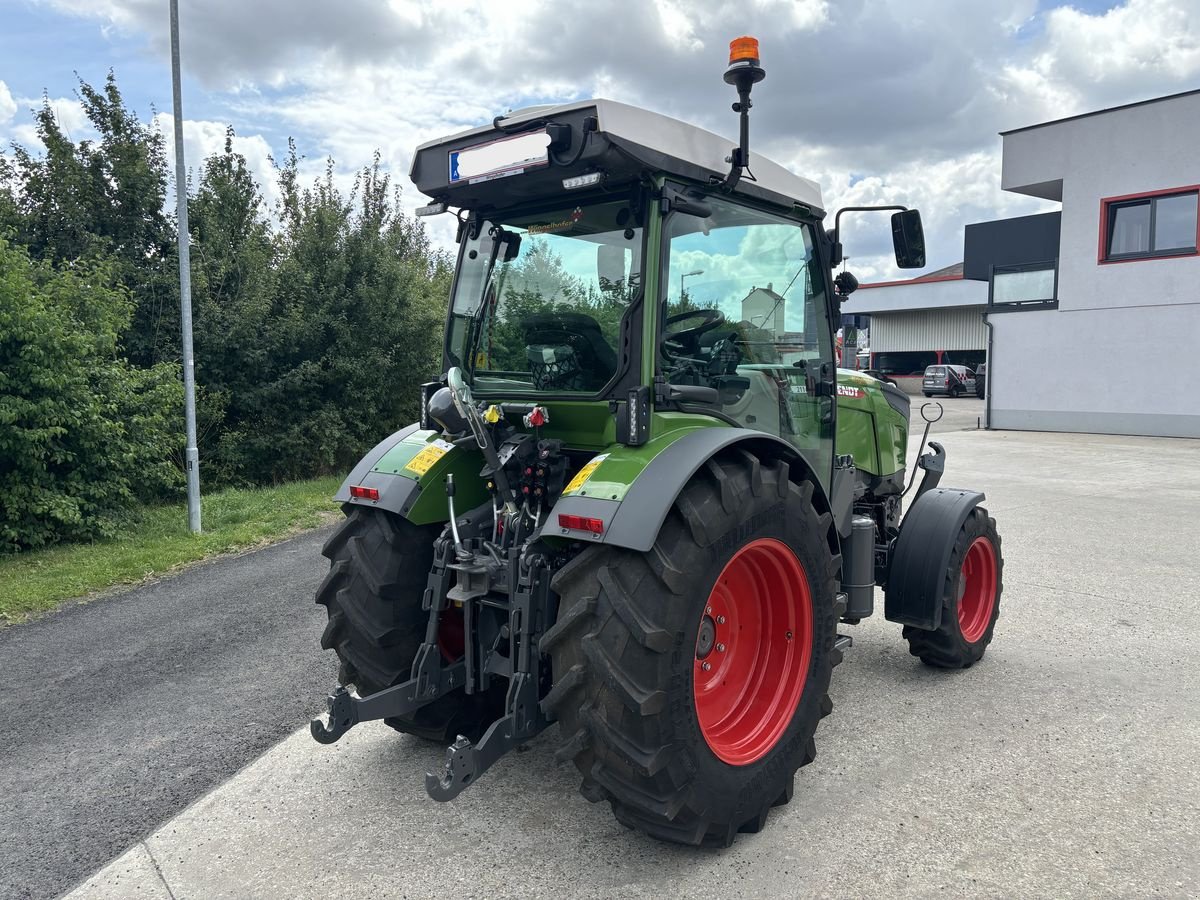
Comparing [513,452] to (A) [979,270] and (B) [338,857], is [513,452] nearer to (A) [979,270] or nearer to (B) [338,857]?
(B) [338,857]

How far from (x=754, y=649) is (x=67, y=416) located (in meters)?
7.20

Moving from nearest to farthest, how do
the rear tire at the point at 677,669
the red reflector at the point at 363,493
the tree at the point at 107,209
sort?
the rear tire at the point at 677,669, the red reflector at the point at 363,493, the tree at the point at 107,209

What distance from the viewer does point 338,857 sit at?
2.90 meters

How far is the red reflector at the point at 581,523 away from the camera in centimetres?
271

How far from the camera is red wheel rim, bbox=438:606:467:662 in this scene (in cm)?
351

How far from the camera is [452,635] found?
3.55 meters

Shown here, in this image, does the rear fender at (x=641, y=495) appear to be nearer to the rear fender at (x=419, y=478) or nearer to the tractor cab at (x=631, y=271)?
the tractor cab at (x=631, y=271)

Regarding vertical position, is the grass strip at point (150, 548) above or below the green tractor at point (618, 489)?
below

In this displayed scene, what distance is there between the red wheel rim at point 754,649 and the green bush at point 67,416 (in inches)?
272

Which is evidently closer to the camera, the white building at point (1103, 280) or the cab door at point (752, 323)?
the cab door at point (752, 323)

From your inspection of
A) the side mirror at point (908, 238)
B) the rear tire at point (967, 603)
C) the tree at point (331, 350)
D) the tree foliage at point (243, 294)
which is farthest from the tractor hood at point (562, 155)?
the tree at point (331, 350)

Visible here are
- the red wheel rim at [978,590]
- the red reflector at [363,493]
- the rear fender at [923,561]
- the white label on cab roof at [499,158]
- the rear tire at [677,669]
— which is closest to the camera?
the rear tire at [677,669]

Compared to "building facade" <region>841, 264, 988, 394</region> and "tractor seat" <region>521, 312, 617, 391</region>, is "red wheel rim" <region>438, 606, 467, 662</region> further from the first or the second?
"building facade" <region>841, 264, 988, 394</region>

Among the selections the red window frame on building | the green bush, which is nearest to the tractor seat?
the green bush
